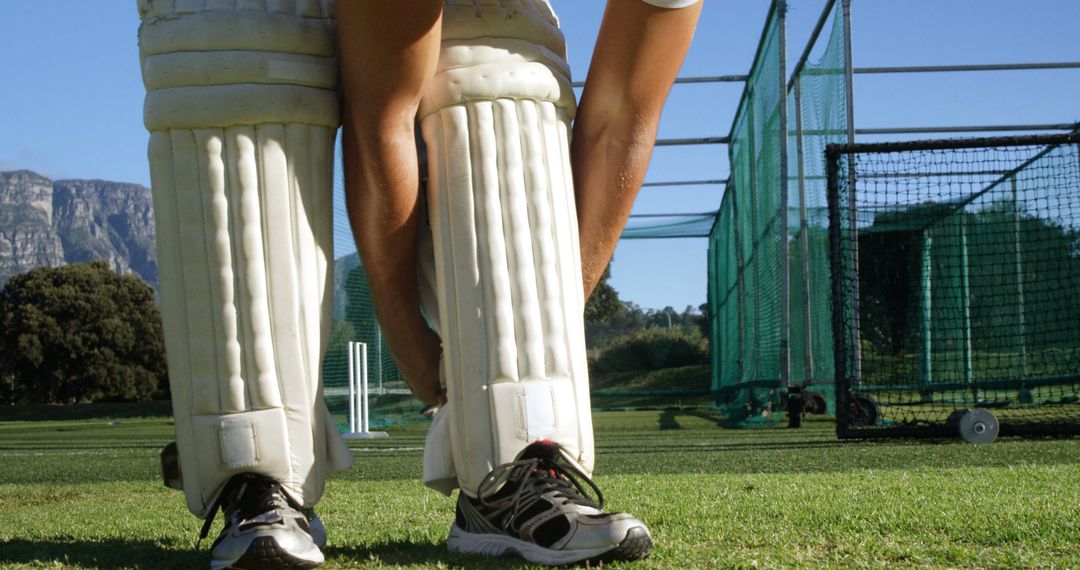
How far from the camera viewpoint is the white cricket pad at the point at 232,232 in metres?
1.48

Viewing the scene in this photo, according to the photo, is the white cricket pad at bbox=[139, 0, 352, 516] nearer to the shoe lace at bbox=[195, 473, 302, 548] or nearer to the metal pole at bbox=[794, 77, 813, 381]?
the shoe lace at bbox=[195, 473, 302, 548]

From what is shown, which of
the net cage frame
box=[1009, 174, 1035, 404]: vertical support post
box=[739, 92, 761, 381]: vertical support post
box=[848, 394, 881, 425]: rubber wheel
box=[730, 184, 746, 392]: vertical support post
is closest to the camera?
the net cage frame

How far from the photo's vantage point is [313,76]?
154 centimetres

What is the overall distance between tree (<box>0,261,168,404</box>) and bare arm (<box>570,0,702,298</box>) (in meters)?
43.7

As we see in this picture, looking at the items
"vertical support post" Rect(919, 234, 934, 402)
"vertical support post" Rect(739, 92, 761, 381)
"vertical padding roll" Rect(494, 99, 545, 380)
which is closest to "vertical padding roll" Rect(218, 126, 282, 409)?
"vertical padding roll" Rect(494, 99, 545, 380)

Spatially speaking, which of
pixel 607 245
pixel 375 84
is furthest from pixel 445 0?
pixel 607 245

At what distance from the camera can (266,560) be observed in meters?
1.38

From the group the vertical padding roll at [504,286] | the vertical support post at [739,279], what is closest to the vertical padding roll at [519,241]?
the vertical padding roll at [504,286]

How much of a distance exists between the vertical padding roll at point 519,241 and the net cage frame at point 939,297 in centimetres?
439

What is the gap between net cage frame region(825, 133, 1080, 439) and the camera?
5.70 m

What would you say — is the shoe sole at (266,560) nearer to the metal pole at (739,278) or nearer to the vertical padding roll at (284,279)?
the vertical padding roll at (284,279)

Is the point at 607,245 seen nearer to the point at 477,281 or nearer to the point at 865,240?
the point at 477,281

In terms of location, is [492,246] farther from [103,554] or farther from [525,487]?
[103,554]

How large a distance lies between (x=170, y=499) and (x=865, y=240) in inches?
410
